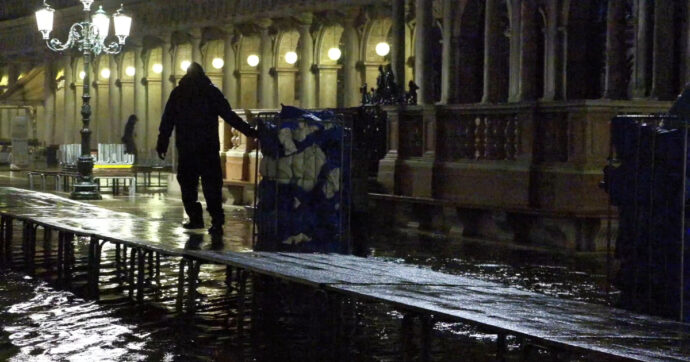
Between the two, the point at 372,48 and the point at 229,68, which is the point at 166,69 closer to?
the point at 229,68

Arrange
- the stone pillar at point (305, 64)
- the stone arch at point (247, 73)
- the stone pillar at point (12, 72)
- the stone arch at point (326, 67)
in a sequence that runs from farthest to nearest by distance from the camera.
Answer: the stone pillar at point (12, 72) → the stone arch at point (247, 73) → the stone arch at point (326, 67) → the stone pillar at point (305, 64)

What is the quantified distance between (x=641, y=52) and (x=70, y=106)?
36113mm

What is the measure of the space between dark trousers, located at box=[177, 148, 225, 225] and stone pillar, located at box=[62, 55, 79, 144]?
41.2 metres

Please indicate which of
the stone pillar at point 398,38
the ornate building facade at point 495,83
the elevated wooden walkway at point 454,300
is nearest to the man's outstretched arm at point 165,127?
the elevated wooden walkway at point 454,300

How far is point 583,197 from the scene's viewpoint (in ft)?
59.2

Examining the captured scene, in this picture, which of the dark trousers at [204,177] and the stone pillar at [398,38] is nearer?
the dark trousers at [204,177]

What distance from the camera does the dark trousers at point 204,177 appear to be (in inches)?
546

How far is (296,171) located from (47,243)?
381 centimetres

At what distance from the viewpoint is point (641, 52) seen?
867 inches

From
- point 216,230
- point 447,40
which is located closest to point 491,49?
point 447,40

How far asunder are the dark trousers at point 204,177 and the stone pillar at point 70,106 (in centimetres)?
4115

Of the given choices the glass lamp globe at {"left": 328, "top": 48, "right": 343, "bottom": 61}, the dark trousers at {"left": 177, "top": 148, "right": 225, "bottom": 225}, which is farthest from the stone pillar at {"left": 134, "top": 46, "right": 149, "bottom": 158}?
the dark trousers at {"left": 177, "top": 148, "right": 225, "bottom": 225}

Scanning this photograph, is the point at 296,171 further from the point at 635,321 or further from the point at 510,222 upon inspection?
the point at 510,222

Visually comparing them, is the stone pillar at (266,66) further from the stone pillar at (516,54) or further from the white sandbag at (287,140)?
the white sandbag at (287,140)
